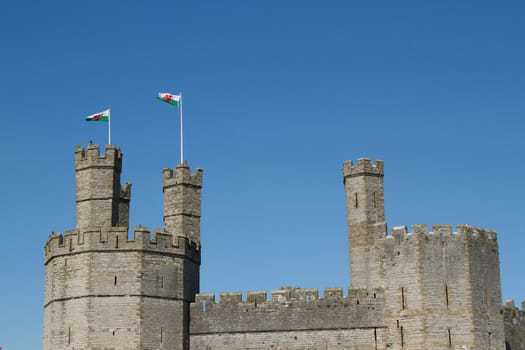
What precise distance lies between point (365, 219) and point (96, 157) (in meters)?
14.0

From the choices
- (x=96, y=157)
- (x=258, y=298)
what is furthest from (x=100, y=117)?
(x=258, y=298)

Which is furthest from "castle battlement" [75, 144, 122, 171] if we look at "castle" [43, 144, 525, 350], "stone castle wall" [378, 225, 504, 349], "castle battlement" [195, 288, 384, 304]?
"stone castle wall" [378, 225, 504, 349]

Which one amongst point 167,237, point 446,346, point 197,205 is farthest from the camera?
point 197,205

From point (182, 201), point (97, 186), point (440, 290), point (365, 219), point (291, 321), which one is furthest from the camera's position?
point (182, 201)

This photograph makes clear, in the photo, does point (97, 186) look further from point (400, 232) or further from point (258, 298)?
point (400, 232)

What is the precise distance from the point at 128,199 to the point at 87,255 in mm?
5938

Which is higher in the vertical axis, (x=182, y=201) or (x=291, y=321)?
(x=182, y=201)

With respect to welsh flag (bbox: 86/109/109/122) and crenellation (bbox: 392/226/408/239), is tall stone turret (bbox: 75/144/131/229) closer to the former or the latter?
welsh flag (bbox: 86/109/109/122)

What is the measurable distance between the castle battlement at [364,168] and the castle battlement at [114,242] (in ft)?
29.9

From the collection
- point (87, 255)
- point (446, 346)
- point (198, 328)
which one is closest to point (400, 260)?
point (446, 346)

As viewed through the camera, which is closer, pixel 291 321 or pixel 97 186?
pixel 291 321

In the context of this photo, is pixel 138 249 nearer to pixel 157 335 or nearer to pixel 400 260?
pixel 157 335

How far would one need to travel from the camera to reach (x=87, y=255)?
42719 mm

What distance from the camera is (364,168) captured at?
46.0 m
